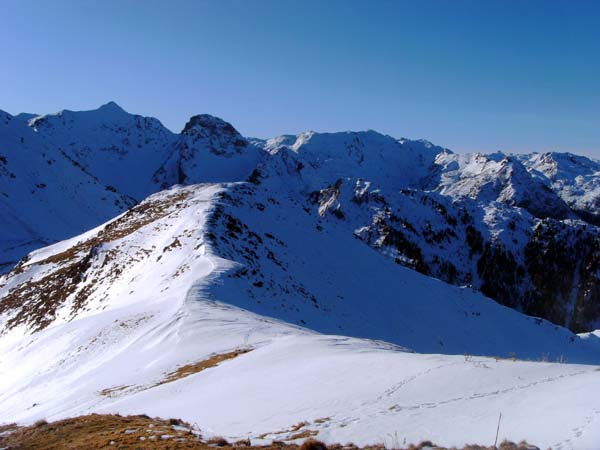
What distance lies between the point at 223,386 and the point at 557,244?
170825 millimetres

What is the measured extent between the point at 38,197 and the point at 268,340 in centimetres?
11723

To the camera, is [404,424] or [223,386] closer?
[404,424]

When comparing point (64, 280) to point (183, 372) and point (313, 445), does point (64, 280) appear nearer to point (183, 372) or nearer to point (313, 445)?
point (183, 372)

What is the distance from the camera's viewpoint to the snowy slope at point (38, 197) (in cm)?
10369

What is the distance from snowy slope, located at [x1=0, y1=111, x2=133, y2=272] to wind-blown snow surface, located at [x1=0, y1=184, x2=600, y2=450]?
44749 mm

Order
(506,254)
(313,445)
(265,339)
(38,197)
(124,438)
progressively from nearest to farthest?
1. (313,445)
2. (124,438)
3. (265,339)
4. (38,197)
5. (506,254)

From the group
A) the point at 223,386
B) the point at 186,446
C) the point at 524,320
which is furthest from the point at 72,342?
the point at 524,320

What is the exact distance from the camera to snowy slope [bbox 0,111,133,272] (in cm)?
10369

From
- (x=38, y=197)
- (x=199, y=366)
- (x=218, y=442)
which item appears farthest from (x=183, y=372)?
(x=38, y=197)

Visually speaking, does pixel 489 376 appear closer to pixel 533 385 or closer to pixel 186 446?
pixel 533 385

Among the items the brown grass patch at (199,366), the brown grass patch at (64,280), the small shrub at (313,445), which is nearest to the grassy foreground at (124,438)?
the small shrub at (313,445)

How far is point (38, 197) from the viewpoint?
4670 inches

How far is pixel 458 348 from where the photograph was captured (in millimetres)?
51531

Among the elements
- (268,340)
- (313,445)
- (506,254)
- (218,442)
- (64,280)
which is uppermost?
(64,280)
